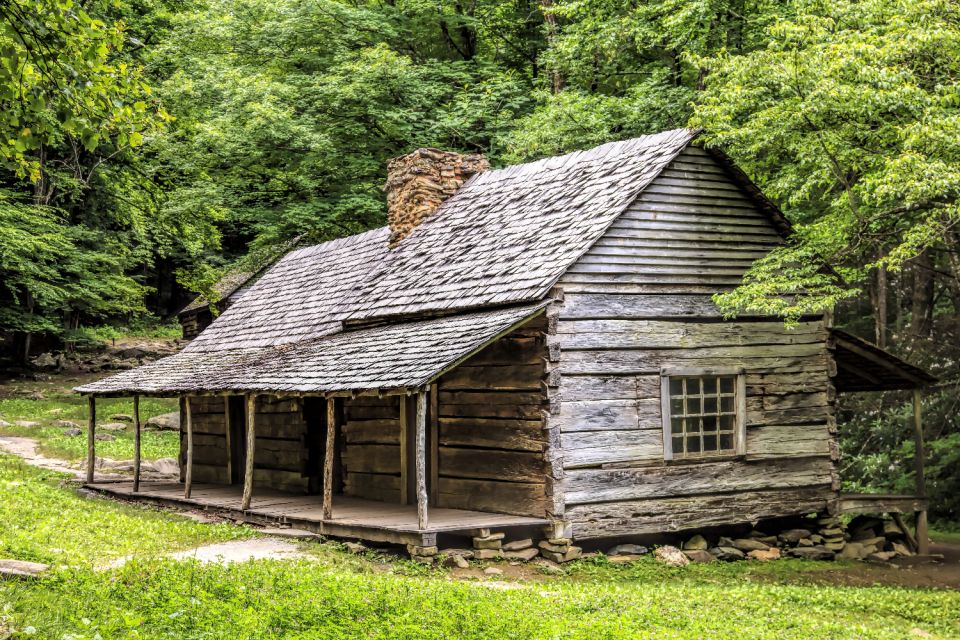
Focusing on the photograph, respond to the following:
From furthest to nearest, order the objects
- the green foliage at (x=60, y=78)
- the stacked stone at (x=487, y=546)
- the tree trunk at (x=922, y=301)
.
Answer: the tree trunk at (x=922, y=301), the stacked stone at (x=487, y=546), the green foliage at (x=60, y=78)

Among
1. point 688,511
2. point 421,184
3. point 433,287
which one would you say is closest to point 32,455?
point 421,184

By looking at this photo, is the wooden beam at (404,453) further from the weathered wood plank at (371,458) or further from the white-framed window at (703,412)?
the white-framed window at (703,412)

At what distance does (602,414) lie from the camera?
12875mm

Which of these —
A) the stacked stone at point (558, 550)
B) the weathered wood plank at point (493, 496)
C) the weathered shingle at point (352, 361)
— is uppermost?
the weathered shingle at point (352, 361)

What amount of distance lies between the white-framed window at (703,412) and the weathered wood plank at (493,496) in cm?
209

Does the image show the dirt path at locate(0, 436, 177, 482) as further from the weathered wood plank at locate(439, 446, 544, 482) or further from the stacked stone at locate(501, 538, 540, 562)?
the stacked stone at locate(501, 538, 540, 562)

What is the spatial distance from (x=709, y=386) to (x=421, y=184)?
7634mm

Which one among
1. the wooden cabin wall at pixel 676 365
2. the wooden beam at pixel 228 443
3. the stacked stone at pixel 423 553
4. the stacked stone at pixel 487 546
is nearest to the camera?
the stacked stone at pixel 423 553

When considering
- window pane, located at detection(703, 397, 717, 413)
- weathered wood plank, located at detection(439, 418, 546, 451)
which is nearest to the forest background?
window pane, located at detection(703, 397, 717, 413)

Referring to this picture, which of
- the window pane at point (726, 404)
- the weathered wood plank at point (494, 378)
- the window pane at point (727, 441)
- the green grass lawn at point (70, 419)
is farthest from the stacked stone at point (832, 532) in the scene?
the green grass lawn at point (70, 419)

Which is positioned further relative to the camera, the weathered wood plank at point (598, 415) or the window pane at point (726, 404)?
the window pane at point (726, 404)

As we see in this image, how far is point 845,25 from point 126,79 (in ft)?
35.7

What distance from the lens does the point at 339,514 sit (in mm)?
13539

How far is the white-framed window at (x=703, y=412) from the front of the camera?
44.1ft
